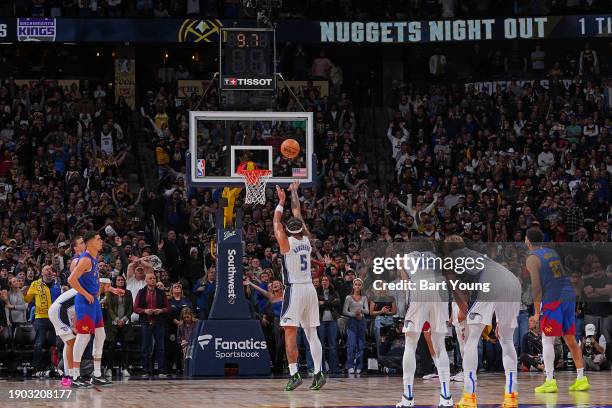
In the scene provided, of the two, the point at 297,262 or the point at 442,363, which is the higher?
the point at 297,262

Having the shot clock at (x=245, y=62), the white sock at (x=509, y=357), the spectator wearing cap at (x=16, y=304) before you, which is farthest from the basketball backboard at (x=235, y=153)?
the white sock at (x=509, y=357)

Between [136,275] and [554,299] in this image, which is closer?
[554,299]

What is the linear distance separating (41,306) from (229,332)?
3.29 m

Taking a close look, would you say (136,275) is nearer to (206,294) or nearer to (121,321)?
(121,321)

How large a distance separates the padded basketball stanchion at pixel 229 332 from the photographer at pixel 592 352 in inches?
226

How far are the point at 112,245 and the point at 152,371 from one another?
388cm

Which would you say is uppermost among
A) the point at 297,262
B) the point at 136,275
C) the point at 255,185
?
the point at 255,185

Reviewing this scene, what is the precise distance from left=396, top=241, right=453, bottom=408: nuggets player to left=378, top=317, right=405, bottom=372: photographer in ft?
21.1

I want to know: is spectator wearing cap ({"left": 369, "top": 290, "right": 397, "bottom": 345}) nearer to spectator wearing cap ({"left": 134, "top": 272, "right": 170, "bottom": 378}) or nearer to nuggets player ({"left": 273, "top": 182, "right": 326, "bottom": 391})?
spectator wearing cap ({"left": 134, "top": 272, "right": 170, "bottom": 378})

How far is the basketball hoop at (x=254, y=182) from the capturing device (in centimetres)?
1866

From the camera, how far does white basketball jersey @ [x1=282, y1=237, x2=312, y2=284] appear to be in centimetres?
1658

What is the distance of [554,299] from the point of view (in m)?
16.1
